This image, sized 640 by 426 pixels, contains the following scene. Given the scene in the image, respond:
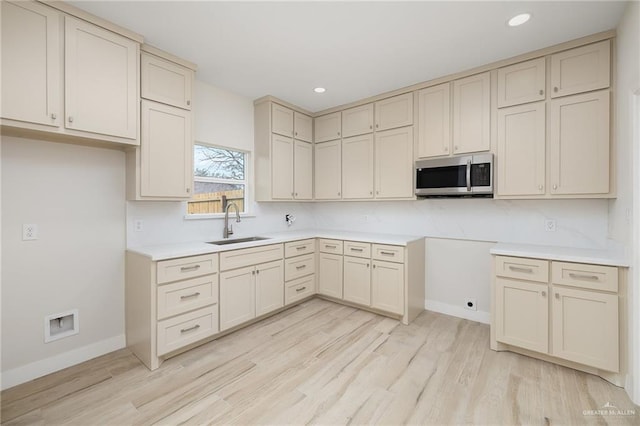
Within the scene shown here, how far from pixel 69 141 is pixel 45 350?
165cm

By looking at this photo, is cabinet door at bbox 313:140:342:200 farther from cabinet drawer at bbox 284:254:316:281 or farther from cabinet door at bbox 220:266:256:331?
cabinet door at bbox 220:266:256:331

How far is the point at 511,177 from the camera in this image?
2.68 m

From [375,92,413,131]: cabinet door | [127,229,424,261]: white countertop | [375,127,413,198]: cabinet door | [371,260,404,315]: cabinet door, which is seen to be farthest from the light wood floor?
[375,92,413,131]: cabinet door

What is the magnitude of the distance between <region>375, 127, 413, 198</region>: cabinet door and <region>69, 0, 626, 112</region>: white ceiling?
65cm

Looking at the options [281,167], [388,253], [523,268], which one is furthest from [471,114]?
[281,167]

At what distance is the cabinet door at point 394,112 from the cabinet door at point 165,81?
2.16 metres

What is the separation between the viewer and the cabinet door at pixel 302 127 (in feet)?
13.0

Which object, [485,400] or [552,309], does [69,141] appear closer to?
[485,400]

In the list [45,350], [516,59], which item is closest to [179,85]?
[45,350]

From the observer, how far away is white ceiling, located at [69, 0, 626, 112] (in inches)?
78.0

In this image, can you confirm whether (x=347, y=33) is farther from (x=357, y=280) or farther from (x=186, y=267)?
(x=357, y=280)

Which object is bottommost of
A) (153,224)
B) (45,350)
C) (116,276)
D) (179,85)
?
Result: (45,350)

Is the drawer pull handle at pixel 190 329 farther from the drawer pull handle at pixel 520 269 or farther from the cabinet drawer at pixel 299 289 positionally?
the drawer pull handle at pixel 520 269

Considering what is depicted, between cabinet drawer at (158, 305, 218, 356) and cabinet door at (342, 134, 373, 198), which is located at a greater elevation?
cabinet door at (342, 134, 373, 198)
